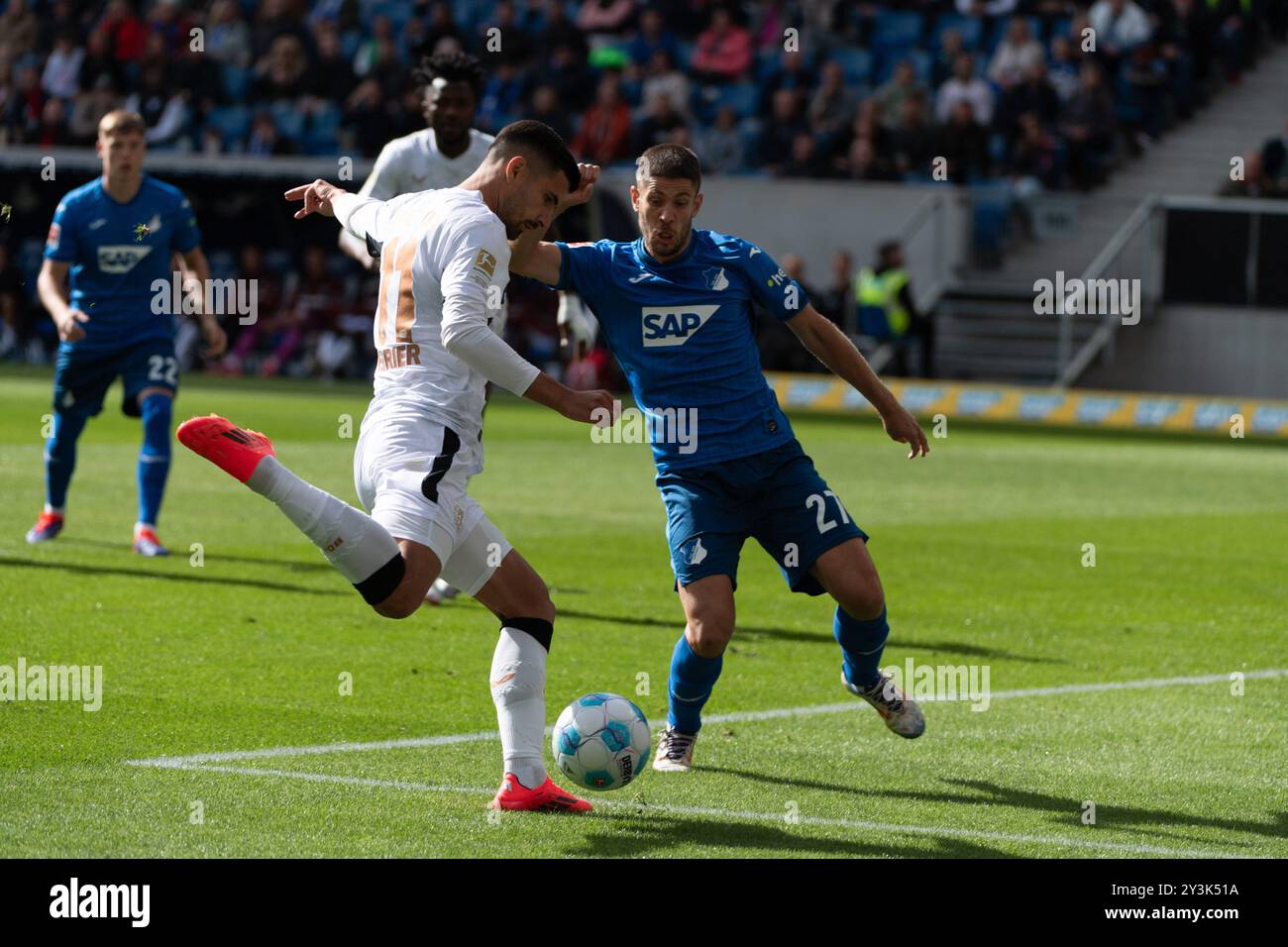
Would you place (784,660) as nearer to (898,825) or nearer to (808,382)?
(898,825)

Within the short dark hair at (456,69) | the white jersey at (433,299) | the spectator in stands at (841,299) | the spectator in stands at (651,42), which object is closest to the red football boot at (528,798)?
the white jersey at (433,299)

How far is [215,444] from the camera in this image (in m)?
5.61

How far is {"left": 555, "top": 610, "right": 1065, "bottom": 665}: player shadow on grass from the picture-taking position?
9008 mm

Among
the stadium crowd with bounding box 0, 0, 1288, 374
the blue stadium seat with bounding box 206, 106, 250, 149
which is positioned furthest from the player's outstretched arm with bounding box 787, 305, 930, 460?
the blue stadium seat with bounding box 206, 106, 250, 149

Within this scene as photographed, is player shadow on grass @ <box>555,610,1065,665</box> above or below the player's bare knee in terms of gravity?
below

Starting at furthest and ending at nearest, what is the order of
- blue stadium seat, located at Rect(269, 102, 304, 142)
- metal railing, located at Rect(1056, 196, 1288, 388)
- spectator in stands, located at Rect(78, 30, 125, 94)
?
1. spectator in stands, located at Rect(78, 30, 125, 94)
2. blue stadium seat, located at Rect(269, 102, 304, 142)
3. metal railing, located at Rect(1056, 196, 1288, 388)

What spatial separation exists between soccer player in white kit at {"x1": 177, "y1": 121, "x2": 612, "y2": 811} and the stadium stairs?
21.2 m

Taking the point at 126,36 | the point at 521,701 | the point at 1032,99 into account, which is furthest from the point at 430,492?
the point at 126,36

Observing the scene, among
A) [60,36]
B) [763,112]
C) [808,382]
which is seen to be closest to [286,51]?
[60,36]

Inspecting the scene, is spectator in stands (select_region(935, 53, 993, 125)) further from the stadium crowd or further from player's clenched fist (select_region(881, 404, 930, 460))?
player's clenched fist (select_region(881, 404, 930, 460))

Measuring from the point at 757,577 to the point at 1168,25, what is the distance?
18860mm

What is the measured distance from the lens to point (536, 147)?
235 inches

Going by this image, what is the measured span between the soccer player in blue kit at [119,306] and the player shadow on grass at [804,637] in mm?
2919

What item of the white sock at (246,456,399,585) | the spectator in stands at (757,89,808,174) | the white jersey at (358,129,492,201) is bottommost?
the white sock at (246,456,399,585)
